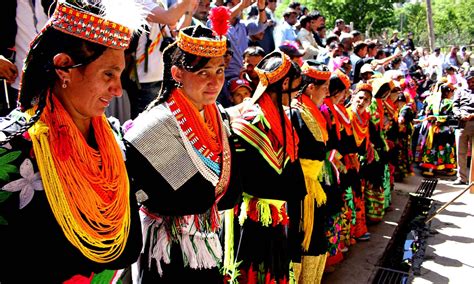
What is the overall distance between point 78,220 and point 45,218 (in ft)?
0.37

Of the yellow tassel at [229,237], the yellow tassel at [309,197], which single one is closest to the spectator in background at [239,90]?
the yellow tassel at [309,197]

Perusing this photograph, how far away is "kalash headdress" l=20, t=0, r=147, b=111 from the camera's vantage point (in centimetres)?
166

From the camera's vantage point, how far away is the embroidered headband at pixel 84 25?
1654mm

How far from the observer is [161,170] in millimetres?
2416

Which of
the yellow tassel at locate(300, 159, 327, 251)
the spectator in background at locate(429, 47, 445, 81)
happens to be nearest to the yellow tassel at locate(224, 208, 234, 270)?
the yellow tassel at locate(300, 159, 327, 251)

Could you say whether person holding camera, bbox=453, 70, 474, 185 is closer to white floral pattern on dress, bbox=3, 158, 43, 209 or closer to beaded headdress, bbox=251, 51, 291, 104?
beaded headdress, bbox=251, 51, 291, 104

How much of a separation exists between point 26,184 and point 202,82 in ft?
3.96

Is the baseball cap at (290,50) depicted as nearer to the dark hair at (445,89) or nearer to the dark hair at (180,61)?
the dark hair at (180,61)

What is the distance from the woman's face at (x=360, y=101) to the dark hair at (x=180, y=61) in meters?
3.60

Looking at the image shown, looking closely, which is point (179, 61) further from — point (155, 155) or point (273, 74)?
point (273, 74)

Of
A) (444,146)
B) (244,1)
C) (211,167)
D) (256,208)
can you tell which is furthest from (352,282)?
(444,146)

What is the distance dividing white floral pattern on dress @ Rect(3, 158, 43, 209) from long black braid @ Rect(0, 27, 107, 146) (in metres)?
0.14

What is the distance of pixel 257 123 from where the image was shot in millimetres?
3410

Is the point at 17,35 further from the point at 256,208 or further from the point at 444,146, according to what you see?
the point at 444,146
